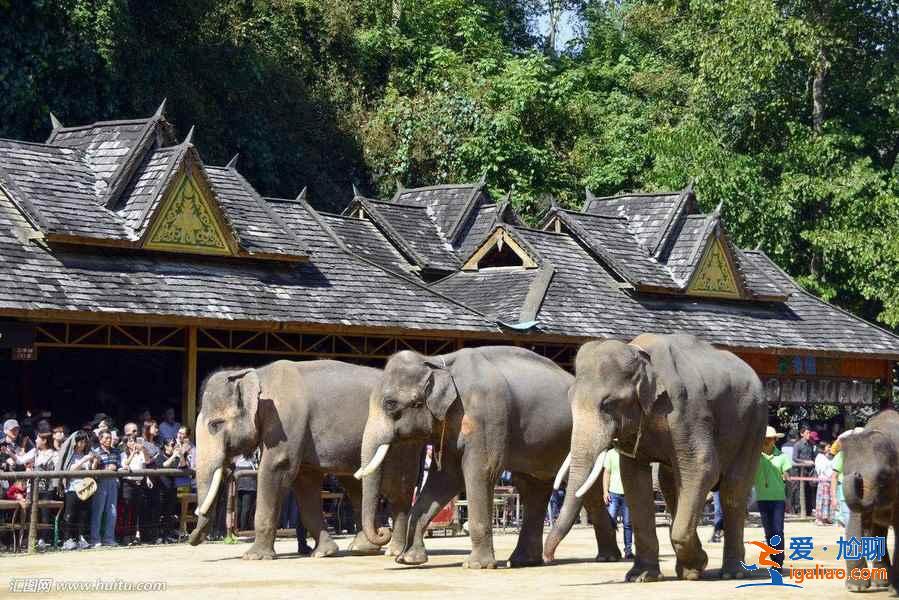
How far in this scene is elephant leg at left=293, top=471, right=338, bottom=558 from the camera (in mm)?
20062

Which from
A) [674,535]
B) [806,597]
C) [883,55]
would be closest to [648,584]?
[674,535]

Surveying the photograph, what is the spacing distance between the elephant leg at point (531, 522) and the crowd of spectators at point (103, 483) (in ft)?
21.2

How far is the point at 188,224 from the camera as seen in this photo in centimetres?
2750

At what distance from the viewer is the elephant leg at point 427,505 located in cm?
1789

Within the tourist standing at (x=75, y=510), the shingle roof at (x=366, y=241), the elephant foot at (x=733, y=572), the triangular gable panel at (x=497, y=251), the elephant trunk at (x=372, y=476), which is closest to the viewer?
the elephant foot at (x=733, y=572)

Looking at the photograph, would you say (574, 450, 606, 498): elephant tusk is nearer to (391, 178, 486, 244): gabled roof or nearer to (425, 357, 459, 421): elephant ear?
(425, 357, 459, 421): elephant ear

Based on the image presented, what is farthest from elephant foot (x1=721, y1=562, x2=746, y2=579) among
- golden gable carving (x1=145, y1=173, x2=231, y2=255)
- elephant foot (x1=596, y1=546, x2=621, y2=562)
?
golden gable carving (x1=145, y1=173, x2=231, y2=255)

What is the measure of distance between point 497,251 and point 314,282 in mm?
6361

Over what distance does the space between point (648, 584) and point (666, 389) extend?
1.81m

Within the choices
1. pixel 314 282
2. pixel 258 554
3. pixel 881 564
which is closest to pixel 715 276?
pixel 314 282

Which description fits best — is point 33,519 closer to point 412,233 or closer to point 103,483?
point 103,483

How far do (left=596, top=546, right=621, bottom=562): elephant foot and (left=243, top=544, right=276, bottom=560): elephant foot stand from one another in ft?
12.4

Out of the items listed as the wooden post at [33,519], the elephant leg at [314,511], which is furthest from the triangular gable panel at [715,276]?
the wooden post at [33,519]

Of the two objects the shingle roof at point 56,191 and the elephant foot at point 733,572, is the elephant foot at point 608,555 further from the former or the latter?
the shingle roof at point 56,191
